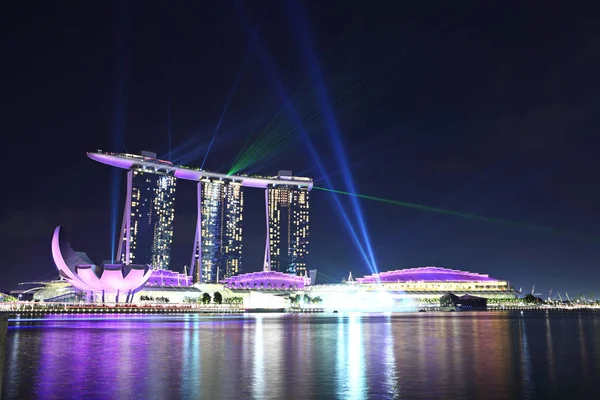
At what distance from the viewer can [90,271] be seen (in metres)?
108

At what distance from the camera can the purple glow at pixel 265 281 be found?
188500 mm

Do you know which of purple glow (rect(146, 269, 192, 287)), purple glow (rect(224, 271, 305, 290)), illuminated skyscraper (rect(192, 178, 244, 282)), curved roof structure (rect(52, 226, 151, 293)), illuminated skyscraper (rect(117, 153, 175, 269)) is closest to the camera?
curved roof structure (rect(52, 226, 151, 293))

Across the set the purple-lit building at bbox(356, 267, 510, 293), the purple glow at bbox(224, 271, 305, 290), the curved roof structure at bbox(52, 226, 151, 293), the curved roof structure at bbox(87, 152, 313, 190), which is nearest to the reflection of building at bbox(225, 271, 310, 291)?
the purple glow at bbox(224, 271, 305, 290)

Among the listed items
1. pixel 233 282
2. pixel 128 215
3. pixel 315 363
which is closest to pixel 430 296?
pixel 233 282

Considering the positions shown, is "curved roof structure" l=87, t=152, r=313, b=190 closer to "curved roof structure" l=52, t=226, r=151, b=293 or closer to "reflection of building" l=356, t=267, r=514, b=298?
"curved roof structure" l=52, t=226, r=151, b=293

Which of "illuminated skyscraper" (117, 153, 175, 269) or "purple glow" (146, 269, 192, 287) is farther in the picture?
"purple glow" (146, 269, 192, 287)

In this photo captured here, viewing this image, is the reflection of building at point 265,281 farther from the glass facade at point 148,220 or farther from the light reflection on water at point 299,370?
the light reflection on water at point 299,370

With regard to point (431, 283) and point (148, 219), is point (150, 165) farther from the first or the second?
point (431, 283)

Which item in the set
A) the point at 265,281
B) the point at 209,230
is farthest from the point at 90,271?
the point at 209,230

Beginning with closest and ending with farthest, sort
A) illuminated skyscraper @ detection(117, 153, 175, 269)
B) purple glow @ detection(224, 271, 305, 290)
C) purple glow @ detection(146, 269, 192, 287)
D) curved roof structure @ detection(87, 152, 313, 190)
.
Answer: curved roof structure @ detection(87, 152, 313, 190)
illuminated skyscraper @ detection(117, 153, 175, 269)
purple glow @ detection(146, 269, 192, 287)
purple glow @ detection(224, 271, 305, 290)

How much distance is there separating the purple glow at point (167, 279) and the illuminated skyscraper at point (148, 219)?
3.68 m

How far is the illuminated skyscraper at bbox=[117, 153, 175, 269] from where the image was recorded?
158125mm

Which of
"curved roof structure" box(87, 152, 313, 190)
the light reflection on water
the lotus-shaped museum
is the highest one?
"curved roof structure" box(87, 152, 313, 190)

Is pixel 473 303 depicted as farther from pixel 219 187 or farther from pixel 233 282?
pixel 219 187
